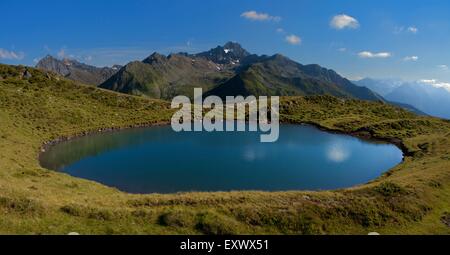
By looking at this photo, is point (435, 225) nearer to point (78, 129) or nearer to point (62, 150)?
point (62, 150)

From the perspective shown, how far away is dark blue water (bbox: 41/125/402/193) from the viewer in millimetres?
52719

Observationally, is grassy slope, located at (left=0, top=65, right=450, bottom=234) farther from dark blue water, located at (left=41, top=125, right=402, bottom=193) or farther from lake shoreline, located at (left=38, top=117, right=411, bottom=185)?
lake shoreline, located at (left=38, top=117, right=411, bottom=185)

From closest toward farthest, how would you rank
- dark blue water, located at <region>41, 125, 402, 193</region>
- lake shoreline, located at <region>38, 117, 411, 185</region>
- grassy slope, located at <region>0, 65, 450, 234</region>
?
grassy slope, located at <region>0, 65, 450, 234</region> → dark blue water, located at <region>41, 125, 402, 193</region> → lake shoreline, located at <region>38, 117, 411, 185</region>

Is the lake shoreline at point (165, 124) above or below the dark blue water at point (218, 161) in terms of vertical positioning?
above

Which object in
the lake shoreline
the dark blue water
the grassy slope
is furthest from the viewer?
the lake shoreline

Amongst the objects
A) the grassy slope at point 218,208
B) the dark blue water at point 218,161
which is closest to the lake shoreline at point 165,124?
the dark blue water at point 218,161

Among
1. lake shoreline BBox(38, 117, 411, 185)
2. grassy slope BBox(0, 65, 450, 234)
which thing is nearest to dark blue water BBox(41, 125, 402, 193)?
lake shoreline BBox(38, 117, 411, 185)

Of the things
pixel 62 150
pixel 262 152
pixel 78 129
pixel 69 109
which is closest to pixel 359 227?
pixel 262 152

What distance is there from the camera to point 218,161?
6638cm

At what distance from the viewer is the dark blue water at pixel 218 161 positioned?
52.7 meters

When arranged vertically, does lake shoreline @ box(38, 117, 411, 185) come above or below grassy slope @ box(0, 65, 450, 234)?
above

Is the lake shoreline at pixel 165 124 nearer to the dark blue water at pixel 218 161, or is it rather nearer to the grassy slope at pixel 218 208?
the dark blue water at pixel 218 161
